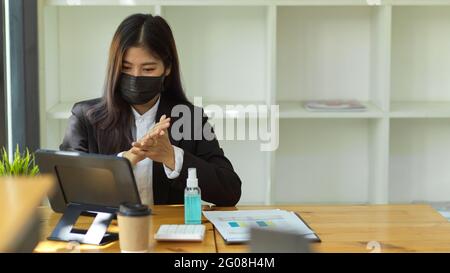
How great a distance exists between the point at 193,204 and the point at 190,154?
0.32 m

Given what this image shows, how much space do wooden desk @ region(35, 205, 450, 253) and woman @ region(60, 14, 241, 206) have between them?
0.24 meters

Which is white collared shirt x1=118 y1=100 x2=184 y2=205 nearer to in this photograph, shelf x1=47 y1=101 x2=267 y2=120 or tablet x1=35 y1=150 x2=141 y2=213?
tablet x1=35 y1=150 x2=141 y2=213

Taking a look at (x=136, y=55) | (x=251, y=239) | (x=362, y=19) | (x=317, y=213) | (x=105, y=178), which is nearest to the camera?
(x=251, y=239)

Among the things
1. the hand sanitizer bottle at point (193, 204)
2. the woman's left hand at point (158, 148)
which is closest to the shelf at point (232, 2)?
the woman's left hand at point (158, 148)

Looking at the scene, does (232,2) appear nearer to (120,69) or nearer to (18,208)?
(120,69)

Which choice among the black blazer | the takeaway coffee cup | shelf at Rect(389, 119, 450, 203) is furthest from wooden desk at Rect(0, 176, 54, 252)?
shelf at Rect(389, 119, 450, 203)

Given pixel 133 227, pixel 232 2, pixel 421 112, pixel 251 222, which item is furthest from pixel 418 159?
→ pixel 133 227

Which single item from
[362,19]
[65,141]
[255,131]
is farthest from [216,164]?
[362,19]

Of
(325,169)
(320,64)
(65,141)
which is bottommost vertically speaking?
(325,169)

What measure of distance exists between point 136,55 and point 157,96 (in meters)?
0.18

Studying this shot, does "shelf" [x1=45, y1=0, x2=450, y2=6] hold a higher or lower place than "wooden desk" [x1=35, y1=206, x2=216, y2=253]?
higher

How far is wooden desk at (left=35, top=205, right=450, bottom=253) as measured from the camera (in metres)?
2.06

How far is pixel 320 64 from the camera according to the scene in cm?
413
